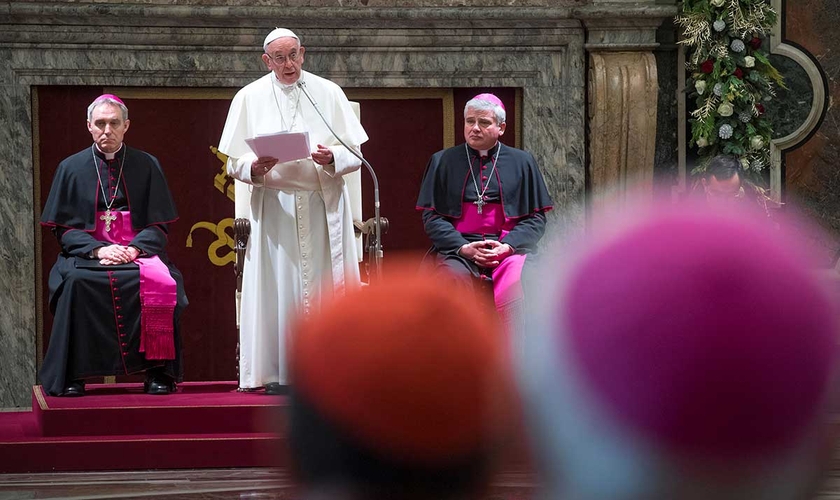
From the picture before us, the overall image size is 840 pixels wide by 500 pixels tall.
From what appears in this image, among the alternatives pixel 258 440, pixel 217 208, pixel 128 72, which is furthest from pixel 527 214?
pixel 128 72

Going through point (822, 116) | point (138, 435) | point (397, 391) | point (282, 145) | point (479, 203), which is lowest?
point (138, 435)

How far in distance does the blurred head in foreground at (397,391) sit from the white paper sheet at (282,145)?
4768 millimetres

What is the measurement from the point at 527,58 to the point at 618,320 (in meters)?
7.62

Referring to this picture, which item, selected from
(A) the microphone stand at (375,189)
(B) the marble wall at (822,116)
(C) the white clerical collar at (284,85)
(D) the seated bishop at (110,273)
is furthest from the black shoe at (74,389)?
(B) the marble wall at (822,116)

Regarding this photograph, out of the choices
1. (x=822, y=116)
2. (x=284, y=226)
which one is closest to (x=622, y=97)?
(x=822, y=116)

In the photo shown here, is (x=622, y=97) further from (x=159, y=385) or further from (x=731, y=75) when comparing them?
(x=159, y=385)

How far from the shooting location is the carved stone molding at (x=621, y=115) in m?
7.80

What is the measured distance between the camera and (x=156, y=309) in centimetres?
572

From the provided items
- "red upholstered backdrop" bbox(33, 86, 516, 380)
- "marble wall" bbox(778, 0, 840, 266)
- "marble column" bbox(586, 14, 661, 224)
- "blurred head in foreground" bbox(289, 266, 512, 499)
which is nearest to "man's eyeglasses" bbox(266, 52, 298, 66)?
"red upholstered backdrop" bbox(33, 86, 516, 380)

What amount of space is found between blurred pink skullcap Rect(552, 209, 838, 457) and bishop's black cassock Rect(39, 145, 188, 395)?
214 inches

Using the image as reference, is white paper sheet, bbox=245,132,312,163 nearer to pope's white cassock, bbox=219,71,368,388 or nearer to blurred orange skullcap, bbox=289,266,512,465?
pope's white cassock, bbox=219,71,368,388

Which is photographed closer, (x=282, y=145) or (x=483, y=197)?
(x=282, y=145)

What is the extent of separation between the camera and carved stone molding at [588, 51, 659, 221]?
780 cm

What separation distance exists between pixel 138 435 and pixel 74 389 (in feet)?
2.25
